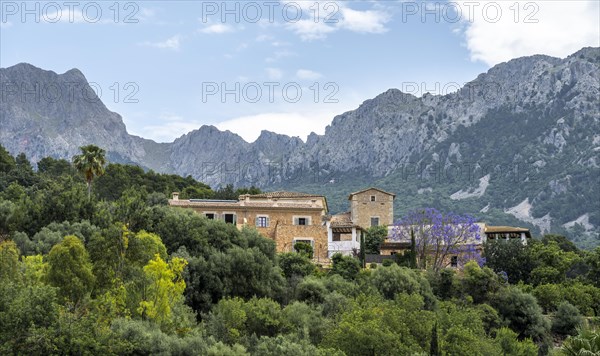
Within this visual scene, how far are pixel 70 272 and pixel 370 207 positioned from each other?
50765mm

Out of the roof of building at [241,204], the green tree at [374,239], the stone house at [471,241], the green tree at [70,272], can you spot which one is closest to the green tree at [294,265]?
the roof of building at [241,204]

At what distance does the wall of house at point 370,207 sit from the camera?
80312 mm

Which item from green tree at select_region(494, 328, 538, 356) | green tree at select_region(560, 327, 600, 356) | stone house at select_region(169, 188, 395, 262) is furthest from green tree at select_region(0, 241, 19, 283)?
stone house at select_region(169, 188, 395, 262)

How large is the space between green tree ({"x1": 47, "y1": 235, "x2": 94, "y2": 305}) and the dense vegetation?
61mm

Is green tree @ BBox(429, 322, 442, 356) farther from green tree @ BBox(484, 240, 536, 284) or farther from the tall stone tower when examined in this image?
the tall stone tower

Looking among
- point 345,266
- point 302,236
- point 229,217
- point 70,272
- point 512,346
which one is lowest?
point 512,346

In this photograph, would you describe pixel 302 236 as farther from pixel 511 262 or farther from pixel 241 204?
pixel 511 262

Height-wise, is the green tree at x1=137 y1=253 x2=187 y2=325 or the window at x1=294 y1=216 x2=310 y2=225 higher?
the window at x1=294 y1=216 x2=310 y2=225

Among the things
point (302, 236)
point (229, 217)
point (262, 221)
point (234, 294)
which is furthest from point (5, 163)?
point (234, 294)

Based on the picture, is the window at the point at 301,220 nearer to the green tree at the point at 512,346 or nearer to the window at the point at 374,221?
the window at the point at 374,221

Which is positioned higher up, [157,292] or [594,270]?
[157,292]

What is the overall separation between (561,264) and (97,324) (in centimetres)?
4236

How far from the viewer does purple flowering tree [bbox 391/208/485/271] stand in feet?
202

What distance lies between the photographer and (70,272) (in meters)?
33.0
